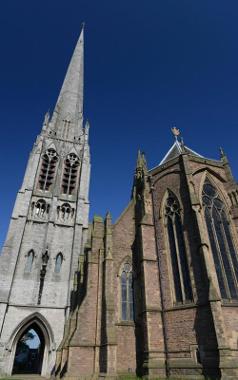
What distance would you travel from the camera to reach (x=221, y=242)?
14703 mm

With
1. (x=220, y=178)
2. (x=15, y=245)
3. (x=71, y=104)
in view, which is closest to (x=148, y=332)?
(x=220, y=178)

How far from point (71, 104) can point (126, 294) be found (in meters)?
35.2

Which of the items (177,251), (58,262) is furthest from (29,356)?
(177,251)

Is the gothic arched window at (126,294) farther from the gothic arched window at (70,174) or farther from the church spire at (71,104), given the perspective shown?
the church spire at (71,104)

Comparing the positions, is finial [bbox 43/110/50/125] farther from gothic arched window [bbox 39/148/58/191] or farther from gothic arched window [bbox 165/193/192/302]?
gothic arched window [bbox 165/193/192/302]

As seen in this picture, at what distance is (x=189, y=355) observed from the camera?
1198cm

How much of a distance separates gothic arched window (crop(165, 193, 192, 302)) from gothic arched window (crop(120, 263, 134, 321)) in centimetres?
297

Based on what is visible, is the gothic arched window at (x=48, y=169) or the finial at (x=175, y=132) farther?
the gothic arched window at (x=48, y=169)

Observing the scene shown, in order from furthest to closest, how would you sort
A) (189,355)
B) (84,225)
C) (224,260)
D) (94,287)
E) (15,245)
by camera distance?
(84,225), (15,245), (94,287), (224,260), (189,355)

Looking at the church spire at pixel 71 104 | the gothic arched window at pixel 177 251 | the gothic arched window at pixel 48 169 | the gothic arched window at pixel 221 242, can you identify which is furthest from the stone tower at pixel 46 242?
the gothic arched window at pixel 221 242

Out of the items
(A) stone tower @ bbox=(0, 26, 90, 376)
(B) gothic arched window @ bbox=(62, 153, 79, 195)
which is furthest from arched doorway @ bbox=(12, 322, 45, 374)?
(B) gothic arched window @ bbox=(62, 153, 79, 195)

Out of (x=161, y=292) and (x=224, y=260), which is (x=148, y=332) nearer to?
(x=161, y=292)

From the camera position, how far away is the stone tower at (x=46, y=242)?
2228 cm

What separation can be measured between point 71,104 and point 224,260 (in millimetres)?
36634
